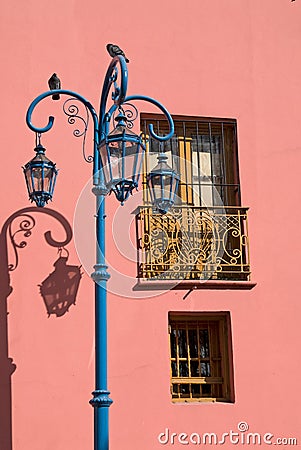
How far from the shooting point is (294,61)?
11281 mm

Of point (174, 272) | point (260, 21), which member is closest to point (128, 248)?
point (174, 272)

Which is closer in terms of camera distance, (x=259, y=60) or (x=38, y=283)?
(x=38, y=283)

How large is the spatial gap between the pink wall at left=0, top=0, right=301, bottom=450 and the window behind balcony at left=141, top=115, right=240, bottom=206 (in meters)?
0.20

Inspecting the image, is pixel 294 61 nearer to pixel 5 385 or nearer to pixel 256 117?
pixel 256 117

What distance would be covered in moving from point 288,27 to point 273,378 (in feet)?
14.8

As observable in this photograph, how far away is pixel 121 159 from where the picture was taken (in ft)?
Result: 26.0

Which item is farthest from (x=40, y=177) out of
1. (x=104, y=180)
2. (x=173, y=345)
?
(x=173, y=345)

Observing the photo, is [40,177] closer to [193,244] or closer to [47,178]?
[47,178]

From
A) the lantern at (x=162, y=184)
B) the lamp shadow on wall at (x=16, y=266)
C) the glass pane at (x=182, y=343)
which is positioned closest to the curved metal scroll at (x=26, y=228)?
the lamp shadow on wall at (x=16, y=266)

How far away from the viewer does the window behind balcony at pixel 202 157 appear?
10.9 metres

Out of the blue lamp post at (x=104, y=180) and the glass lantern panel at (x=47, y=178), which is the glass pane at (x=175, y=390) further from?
the glass lantern panel at (x=47, y=178)

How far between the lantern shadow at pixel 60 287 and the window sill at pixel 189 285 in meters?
0.72

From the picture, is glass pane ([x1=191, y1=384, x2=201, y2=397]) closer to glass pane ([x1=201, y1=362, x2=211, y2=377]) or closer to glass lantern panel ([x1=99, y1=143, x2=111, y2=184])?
glass pane ([x1=201, y1=362, x2=211, y2=377])

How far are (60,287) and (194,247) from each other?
1699mm
